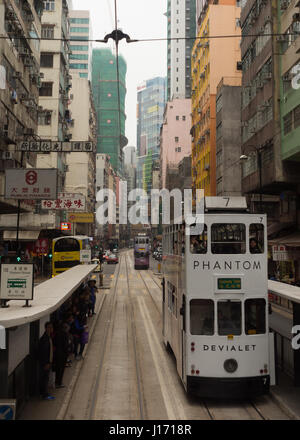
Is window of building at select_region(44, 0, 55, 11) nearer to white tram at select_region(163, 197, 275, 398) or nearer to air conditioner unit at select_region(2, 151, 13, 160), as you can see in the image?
air conditioner unit at select_region(2, 151, 13, 160)

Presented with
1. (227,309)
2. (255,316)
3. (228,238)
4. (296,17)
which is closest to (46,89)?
(296,17)

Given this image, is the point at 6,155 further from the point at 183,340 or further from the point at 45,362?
the point at 183,340

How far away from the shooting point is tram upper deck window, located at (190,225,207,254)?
9.73 m

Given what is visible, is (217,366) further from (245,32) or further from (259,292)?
(245,32)

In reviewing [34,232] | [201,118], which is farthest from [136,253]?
[201,118]

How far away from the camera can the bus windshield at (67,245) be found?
29828 millimetres

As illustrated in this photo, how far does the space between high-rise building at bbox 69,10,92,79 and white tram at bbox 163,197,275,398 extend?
113201mm

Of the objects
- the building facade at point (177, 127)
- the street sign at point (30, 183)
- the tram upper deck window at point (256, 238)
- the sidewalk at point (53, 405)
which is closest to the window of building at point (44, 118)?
the street sign at point (30, 183)

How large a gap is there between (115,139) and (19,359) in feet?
490

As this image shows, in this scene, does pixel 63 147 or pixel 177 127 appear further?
pixel 177 127

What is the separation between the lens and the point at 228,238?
32.1 feet

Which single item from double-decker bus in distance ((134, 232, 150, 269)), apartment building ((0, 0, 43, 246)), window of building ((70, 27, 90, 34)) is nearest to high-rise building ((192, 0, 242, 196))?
double-decker bus in distance ((134, 232, 150, 269))

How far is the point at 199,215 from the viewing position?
391 inches

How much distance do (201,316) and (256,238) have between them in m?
2.25
